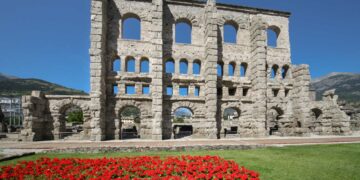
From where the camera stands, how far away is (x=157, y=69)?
2005 cm

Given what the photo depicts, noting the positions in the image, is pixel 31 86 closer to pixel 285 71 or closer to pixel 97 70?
pixel 97 70

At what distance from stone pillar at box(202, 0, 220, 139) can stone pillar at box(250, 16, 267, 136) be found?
14.8 ft

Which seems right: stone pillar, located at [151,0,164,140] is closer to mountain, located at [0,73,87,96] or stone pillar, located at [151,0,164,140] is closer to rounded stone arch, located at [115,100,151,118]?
rounded stone arch, located at [115,100,151,118]

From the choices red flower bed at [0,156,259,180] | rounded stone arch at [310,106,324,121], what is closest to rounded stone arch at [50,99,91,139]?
red flower bed at [0,156,259,180]

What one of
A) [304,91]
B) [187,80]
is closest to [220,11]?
[187,80]

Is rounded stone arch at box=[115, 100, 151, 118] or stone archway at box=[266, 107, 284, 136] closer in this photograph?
rounded stone arch at box=[115, 100, 151, 118]

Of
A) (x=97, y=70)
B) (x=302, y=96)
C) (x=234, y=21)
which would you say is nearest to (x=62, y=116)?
(x=97, y=70)

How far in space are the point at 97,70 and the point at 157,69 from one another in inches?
221

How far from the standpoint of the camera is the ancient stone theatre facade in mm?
19352

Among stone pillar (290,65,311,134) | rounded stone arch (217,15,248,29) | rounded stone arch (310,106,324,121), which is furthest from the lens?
rounded stone arch (310,106,324,121)

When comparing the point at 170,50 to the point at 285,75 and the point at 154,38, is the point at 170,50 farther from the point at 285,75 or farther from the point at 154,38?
the point at 285,75

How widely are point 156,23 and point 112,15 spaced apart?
4.94 m

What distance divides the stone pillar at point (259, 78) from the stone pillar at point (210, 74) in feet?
14.8

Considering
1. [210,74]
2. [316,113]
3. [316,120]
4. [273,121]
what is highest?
[210,74]
